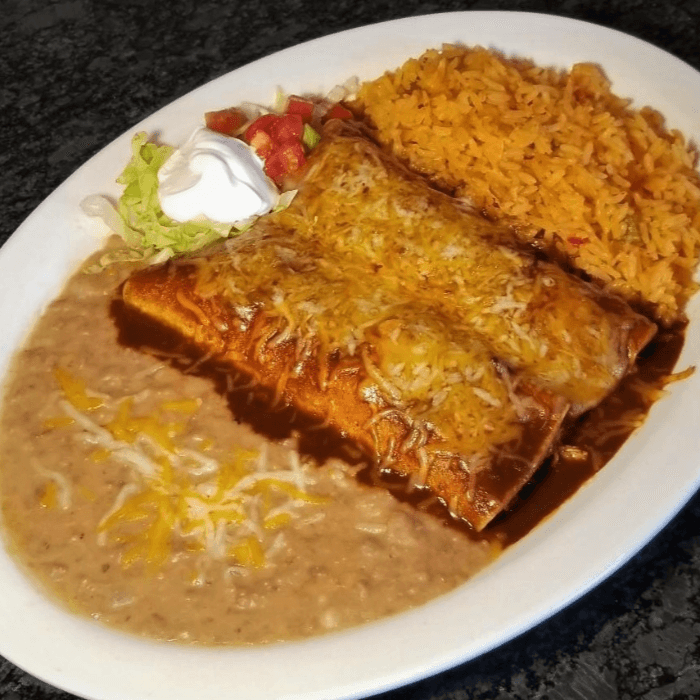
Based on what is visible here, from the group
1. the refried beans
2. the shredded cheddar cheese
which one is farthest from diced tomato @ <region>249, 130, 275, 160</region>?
the shredded cheddar cheese

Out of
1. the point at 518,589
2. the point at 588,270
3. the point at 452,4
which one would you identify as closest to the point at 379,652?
the point at 518,589

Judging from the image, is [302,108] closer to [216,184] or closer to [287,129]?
[287,129]

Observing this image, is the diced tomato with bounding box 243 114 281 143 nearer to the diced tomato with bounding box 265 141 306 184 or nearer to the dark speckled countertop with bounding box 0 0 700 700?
the diced tomato with bounding box 265 141 306 184

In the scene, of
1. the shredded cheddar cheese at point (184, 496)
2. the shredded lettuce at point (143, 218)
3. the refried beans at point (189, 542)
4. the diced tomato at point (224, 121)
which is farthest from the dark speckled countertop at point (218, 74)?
the diced tomato at point (224, 121)

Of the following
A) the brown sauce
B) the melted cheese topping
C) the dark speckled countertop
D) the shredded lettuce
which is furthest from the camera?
the shredded lettuce

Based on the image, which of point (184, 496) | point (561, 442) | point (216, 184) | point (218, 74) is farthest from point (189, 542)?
point (218, 74)
